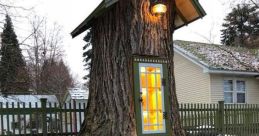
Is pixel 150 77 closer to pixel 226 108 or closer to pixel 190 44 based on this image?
pixel 226 108

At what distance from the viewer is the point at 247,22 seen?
4803cm

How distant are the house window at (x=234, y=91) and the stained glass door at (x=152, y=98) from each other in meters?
14.4

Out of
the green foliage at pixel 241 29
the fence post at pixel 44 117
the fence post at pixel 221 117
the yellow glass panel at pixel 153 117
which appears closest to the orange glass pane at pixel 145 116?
the yellow glass panel at pixel 153 117

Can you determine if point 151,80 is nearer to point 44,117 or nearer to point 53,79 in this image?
point 44,117

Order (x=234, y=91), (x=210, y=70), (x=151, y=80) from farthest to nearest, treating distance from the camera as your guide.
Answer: (x=234, y=91)
(x=210, y=70)
(x=151, y=80)

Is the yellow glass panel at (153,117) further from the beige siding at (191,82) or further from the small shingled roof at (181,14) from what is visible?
the beige siding at (191,82)

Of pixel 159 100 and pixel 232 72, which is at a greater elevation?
pixel 232 72

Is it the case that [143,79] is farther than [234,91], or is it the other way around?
[234,91]

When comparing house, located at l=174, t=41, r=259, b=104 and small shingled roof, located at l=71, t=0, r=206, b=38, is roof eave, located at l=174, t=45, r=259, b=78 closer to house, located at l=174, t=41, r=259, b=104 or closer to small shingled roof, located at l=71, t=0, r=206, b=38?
house, located at l=174, t=41, r=259, b=104

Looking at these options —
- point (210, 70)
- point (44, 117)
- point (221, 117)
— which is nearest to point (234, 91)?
point (210, 70)

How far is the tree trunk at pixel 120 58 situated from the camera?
7121 millimetres

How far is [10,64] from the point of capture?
13234mm

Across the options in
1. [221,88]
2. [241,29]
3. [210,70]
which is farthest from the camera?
[241,29]

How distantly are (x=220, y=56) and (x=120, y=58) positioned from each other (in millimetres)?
15797
